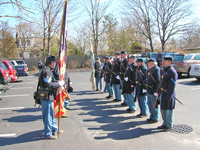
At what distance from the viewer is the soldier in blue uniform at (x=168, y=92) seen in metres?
4.41

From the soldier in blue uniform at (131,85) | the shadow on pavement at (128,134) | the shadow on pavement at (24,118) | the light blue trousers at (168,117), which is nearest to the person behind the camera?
the shadow on pavement at (128,134)

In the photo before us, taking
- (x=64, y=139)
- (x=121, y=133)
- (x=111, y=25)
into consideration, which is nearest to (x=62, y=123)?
(x=64, y=139)

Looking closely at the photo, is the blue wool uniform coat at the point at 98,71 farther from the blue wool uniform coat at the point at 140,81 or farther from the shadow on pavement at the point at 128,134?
the shadow on pavement at the point at 128,134

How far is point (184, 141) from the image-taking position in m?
4.02

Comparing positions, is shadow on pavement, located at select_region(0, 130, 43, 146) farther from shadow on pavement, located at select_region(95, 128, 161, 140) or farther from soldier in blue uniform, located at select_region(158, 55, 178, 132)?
soldier in blue uniform, located at select_region(158, 55, 178, 132)

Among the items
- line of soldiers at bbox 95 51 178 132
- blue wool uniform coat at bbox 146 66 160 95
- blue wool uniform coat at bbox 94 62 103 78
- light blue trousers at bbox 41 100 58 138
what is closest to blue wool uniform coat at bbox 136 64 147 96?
line of soldiers at bbox 95 51 178 132

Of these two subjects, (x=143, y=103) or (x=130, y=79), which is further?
(x=130, y=79)

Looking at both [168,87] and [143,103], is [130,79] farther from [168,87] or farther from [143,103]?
[168,87]

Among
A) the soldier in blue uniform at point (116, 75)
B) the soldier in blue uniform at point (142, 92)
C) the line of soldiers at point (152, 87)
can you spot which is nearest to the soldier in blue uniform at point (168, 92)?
the line of soldiers at point (152, 87)

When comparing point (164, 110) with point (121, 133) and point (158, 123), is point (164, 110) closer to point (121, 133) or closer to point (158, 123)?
point (158, 123)

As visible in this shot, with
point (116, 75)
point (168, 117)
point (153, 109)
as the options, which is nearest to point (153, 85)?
point (153, 109)

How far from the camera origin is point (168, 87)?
4.45m

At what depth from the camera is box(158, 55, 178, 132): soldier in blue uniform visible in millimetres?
4406

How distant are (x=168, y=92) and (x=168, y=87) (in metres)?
0.13
